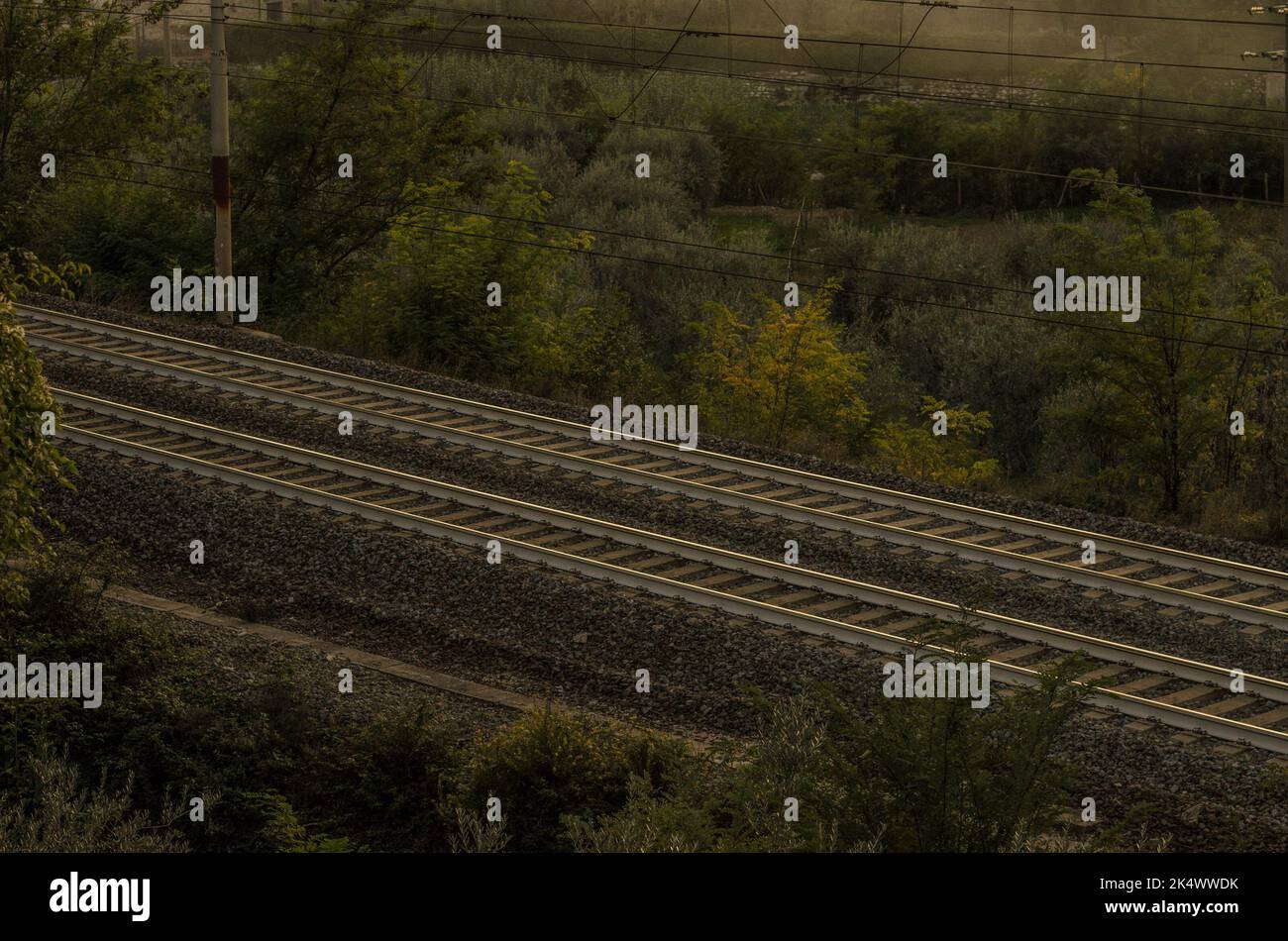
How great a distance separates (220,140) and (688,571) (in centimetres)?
1263

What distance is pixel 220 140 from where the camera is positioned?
2342cm

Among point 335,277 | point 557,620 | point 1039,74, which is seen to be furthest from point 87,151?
point 1039,74

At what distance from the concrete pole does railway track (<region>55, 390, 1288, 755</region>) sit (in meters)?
5.54

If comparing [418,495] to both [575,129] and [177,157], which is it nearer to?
[177,157]

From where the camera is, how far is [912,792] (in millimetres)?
8234

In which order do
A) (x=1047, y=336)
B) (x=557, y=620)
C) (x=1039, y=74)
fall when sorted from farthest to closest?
(x=1039, y=74) < (x=1047, y=336) < (x=557, y=620)

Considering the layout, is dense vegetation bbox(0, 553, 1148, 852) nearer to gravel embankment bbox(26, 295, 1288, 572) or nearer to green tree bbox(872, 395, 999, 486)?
gravel embankment bbox(26, 295, 1288, 572)

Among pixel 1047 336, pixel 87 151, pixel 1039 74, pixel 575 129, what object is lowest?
pixel 1047 336

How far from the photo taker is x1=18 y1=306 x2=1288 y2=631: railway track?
1471 cm

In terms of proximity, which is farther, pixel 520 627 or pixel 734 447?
pixel 734 447

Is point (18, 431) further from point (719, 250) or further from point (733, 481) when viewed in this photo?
point (719, 250)

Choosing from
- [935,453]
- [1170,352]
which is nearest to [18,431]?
[935,453]

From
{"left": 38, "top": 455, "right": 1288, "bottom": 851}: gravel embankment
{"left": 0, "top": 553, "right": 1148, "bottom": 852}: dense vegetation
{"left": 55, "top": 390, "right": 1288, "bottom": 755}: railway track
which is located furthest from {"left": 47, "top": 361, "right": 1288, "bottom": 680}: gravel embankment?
{"left": 0, "top": 553, "right": 1148, "bottom": 852}: dense vegetation

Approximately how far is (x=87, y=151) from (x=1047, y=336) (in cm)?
1909
